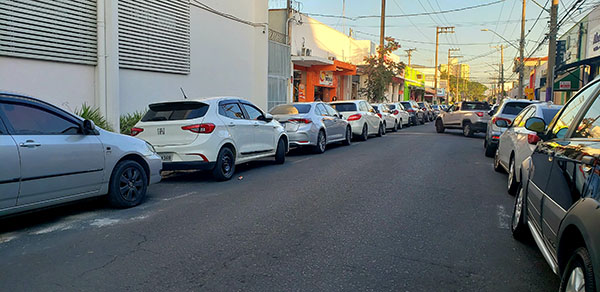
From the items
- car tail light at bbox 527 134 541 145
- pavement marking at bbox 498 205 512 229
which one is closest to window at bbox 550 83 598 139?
pavement marking at bbox 498 205 512 229

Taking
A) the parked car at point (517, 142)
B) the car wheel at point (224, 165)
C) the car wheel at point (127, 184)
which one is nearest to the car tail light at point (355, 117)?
the parked car at point (517, 142)

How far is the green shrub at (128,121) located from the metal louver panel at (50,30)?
176 centimetres

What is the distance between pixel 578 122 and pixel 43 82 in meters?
11.5

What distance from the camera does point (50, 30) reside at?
11688 millimetres

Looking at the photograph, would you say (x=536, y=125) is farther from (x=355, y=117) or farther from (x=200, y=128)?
(x=355, y=117)

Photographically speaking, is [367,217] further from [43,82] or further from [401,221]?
[43,82]

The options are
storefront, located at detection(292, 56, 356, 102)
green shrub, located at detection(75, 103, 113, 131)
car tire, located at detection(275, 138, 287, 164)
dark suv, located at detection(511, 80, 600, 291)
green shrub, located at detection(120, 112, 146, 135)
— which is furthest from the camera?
storefront, located at detection(292, 56, 356, 102)

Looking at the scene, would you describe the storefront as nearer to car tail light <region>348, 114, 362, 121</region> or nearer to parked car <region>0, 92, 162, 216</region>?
car tail light <region>348, 114, 362, 121</region>

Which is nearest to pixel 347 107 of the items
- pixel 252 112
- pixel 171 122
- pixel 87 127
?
pixel 252 112

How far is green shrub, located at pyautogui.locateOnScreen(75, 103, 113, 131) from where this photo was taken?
11711 millimetres

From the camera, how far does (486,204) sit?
7.45 m

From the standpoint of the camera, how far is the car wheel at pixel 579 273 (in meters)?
2.59

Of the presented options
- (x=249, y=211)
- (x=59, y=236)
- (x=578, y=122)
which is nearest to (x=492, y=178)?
(x=249, y=211)

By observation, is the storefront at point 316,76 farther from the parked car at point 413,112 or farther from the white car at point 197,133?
the white car at point 197,133
